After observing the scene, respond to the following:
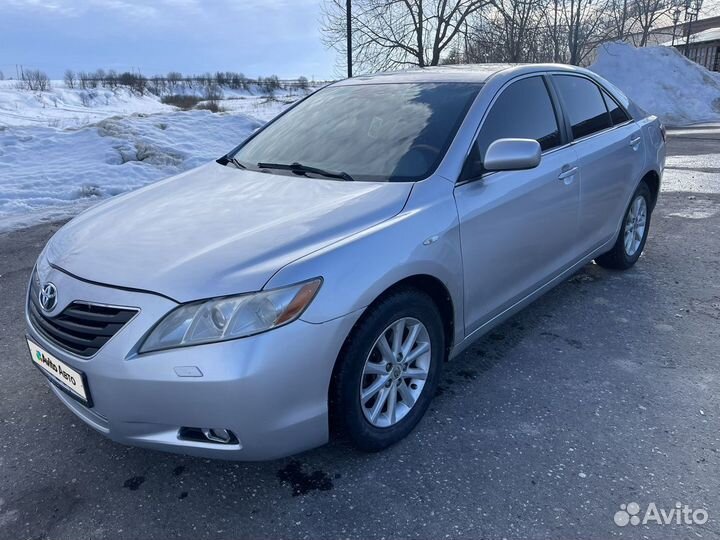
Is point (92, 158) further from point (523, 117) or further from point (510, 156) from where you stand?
point (510, 156)

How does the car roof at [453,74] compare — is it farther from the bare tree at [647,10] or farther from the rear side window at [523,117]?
the bare tree at [647,10]

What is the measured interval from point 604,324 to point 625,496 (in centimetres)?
175

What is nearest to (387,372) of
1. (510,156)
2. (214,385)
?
(214,385)

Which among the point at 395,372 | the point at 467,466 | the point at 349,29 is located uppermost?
the point at 349,29

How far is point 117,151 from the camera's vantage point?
989cm

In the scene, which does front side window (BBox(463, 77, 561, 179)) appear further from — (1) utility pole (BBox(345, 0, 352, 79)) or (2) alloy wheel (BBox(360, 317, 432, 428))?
(1) utility pole (BBox(345, 0, 352, 79))

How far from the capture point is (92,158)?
966 cm

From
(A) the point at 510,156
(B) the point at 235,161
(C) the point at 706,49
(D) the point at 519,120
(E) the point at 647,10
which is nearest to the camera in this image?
(A) the point at 510,156

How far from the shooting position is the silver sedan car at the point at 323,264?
6.52 ft

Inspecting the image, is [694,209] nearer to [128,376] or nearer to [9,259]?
[128,376]

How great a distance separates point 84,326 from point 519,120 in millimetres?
2529

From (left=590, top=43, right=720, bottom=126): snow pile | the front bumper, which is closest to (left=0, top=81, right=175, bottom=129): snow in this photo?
(left=590, top=43, right=720, bottom=126): snow pile

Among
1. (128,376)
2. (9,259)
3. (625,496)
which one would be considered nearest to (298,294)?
(128,376)

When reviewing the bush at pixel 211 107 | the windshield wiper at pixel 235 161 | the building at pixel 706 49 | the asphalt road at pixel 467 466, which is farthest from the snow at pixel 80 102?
the building at pixel 706 49
